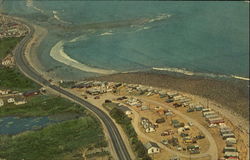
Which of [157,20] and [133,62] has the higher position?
[157,20]

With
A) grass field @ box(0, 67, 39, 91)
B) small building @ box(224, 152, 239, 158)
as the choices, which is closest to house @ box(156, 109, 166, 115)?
small building @ box(224, 152, 239, 158)

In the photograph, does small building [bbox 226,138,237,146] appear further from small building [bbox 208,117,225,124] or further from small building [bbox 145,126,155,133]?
small building [bbox 145,126,155,133]

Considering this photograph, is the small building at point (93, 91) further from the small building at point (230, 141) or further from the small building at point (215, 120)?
the small building at point (230, 141)

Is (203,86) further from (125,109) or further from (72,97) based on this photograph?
(72,97)

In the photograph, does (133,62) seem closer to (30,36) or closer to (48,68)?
(48,68)

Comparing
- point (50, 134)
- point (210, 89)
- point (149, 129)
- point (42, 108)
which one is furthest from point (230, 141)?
point (42, 108)

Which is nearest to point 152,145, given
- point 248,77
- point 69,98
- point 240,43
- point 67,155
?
point 67,155

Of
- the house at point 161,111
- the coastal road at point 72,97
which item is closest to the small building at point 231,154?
the coastal road at point 72,97
